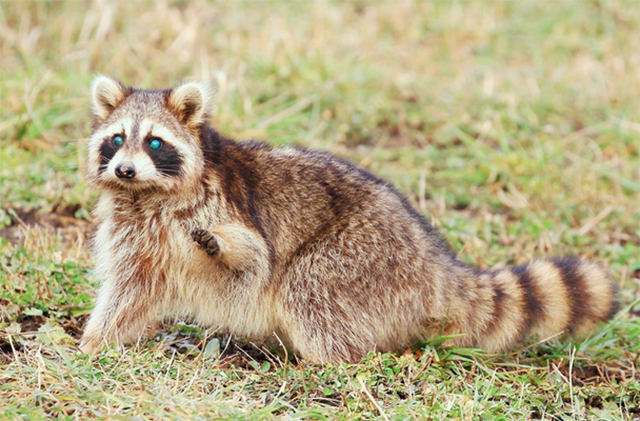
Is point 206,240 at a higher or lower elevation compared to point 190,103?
lower

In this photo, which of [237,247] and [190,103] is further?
[190,103]

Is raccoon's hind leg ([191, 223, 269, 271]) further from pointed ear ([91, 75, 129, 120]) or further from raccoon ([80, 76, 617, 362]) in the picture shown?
pointed ear ([91, 75, 129, 120])

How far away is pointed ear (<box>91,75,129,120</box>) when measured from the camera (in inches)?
170

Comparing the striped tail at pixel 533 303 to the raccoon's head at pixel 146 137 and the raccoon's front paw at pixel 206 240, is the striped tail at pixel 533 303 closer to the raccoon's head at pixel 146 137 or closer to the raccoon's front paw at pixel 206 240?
the raccoon's front paw at pixel 206 240

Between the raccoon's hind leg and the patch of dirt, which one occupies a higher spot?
the raccoon's hind leg

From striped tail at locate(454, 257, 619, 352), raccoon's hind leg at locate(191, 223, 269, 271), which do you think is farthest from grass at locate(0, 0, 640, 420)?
raccoon's hind leg at locate(191, 223, 269, 271)

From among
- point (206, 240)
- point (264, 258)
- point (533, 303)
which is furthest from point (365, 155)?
point (206, 240)

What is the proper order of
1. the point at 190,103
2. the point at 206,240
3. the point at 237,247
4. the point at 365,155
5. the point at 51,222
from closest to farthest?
1. the point at 206,240
2. the point at 237,247
3. the point at 190,103
4. the point at 51,222
5. the point at 365,155

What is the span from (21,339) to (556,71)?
695cm

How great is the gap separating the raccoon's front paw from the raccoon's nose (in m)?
0.41

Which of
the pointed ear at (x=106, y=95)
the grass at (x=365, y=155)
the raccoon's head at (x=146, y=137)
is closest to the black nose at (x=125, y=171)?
the raccoon's head at (x=146, y=137)

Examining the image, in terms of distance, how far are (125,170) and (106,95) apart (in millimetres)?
592

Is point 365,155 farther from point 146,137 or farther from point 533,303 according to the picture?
point 146,137

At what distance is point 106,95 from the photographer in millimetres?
4324
